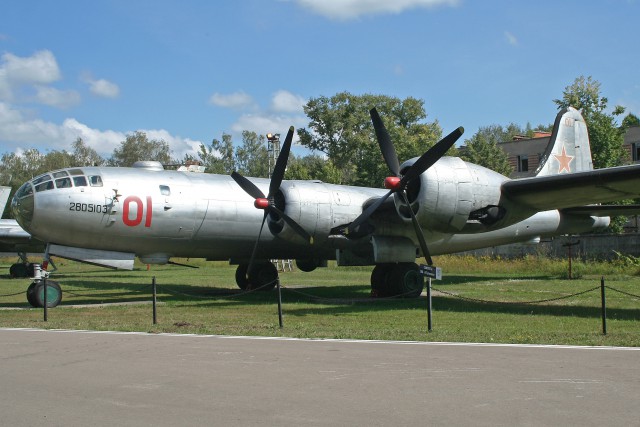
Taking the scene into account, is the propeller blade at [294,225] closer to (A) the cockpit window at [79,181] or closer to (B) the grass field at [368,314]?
(B) the grass field at [368,314]

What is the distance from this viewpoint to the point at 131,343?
1164 centimetres

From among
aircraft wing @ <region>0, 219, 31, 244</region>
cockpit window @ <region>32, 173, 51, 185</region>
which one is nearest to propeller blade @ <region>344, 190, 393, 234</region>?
cockpit window @ <region>32, 173, 51, 185</region>

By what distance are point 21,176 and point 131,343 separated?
78.0 m

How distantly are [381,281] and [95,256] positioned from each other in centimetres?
810

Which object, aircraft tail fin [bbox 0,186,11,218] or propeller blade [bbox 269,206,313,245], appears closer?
propeller blade [bbox 269,206,313,245]

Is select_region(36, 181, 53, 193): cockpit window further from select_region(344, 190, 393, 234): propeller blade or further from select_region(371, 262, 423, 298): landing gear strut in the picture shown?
select_region(371, 262, 423, 298): landing gear strut

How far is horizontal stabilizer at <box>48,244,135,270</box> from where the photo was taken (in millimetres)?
17969

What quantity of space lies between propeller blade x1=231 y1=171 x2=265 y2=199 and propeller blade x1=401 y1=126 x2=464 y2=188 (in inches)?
174

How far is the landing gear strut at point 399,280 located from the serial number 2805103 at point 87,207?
306 inches

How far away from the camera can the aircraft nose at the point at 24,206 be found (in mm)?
17688

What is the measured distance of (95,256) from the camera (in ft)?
60.3

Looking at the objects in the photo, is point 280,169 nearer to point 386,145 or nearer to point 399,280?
point 386,145

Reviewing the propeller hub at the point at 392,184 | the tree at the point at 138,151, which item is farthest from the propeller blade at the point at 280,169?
the tree at the point at 138,151

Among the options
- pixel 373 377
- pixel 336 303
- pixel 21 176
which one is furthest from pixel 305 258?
pixel 21 176
